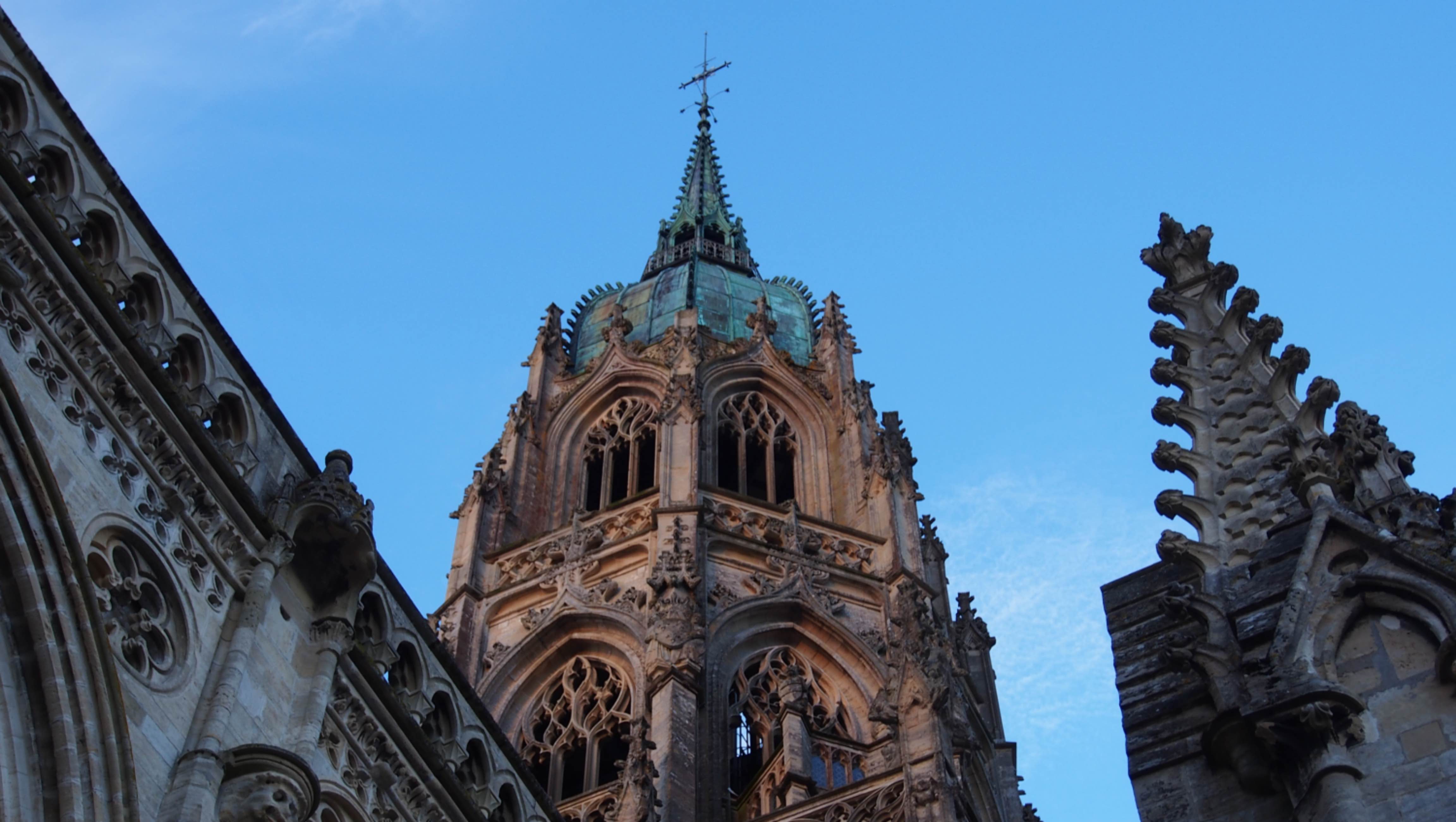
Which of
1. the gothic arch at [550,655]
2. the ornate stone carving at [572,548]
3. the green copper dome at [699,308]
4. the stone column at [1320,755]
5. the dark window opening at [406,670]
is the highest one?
the green copper dome at [699,308]

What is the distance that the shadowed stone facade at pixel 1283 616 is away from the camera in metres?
8.22

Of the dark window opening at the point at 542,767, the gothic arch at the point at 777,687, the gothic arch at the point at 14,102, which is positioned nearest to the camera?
the gothic arch at the point at 14,102

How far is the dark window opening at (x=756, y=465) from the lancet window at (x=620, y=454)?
158cm

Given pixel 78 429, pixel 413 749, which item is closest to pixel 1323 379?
pixel 413 749

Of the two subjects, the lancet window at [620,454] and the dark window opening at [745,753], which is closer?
the dark window opening at [745,753]

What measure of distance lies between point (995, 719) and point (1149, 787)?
82.7 feet

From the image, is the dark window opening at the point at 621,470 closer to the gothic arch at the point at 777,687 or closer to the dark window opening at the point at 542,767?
the gothic arch at the point at 777,687

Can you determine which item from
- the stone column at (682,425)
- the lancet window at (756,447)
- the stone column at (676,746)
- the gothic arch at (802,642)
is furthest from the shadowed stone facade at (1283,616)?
the lancet window at (756,447)

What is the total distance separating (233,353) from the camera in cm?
1180

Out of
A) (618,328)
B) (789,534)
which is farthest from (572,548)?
(618,328)

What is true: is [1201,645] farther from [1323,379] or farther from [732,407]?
[732,407]

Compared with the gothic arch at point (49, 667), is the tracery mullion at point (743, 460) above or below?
above

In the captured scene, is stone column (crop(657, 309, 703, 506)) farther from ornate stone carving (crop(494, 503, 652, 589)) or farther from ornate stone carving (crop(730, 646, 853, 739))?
ornate stone carving (crop(730, 646, 853, 739))

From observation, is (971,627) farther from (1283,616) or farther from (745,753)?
(1283,616)
